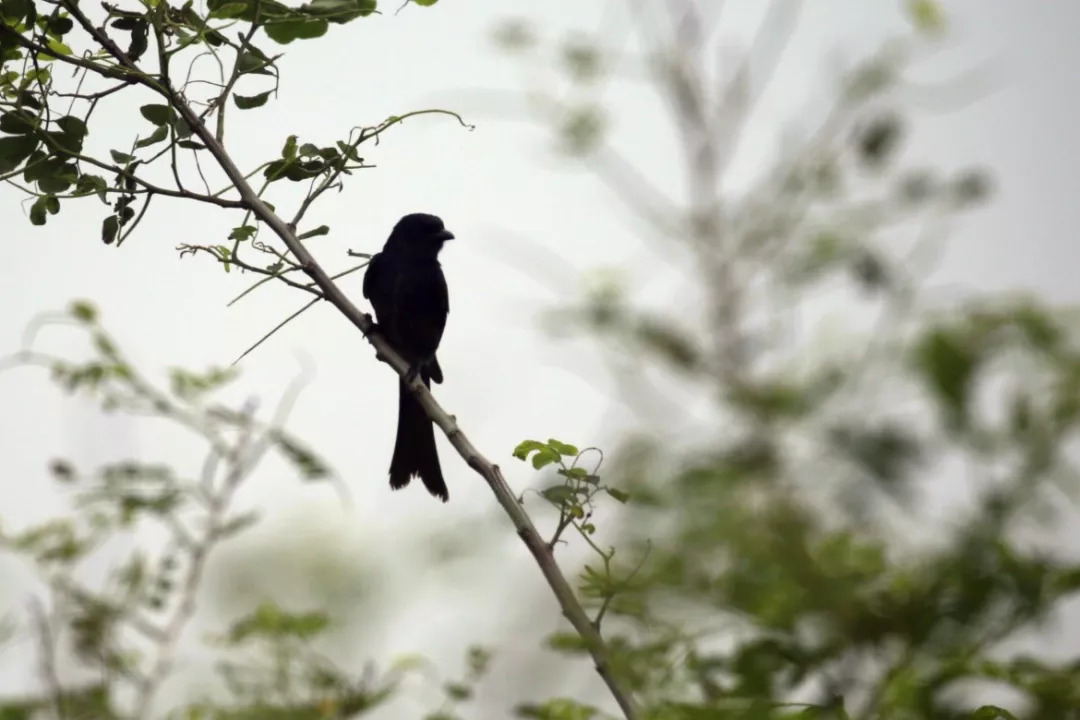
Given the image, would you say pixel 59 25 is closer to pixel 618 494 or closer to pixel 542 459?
A: pixel 542 459

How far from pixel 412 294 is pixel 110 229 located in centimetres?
295

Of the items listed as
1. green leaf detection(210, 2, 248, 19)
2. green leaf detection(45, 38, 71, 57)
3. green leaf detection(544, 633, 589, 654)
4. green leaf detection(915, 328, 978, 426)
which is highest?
green leaf detection(45, 38, 71, 57)

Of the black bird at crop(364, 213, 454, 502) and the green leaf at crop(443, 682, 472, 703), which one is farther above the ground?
the black bird at crop(364, 213, 454, 502)

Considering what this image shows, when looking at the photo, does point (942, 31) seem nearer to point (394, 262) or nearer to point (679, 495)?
point (394, 262)

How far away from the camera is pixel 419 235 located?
5.52 meters

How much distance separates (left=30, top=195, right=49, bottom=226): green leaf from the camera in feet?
7.00

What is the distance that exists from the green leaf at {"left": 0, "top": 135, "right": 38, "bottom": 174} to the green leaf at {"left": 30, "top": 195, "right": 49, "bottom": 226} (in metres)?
0.08

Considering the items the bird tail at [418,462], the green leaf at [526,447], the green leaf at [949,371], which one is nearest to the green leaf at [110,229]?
the green leaf at [526,447]

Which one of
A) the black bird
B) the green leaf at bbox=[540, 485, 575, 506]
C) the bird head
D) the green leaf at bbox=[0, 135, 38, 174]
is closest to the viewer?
the green leaf at bbox=[540, 485, 575, 506]

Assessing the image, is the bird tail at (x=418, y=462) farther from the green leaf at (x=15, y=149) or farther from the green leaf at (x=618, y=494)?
the green leaf at (x=618, y=494)

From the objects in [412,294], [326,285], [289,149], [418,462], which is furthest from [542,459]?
[412,294]

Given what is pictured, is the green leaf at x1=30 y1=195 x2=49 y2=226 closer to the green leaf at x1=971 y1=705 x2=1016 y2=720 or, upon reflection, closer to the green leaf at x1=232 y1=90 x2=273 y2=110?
the green leaf at x1=232 y1=90 x2=273 y2=110

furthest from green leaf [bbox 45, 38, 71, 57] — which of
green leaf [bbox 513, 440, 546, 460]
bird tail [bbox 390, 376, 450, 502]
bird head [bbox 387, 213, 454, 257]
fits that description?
bird head [bbox 387, 213, 454, 257]

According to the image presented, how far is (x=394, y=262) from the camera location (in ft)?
16.8
